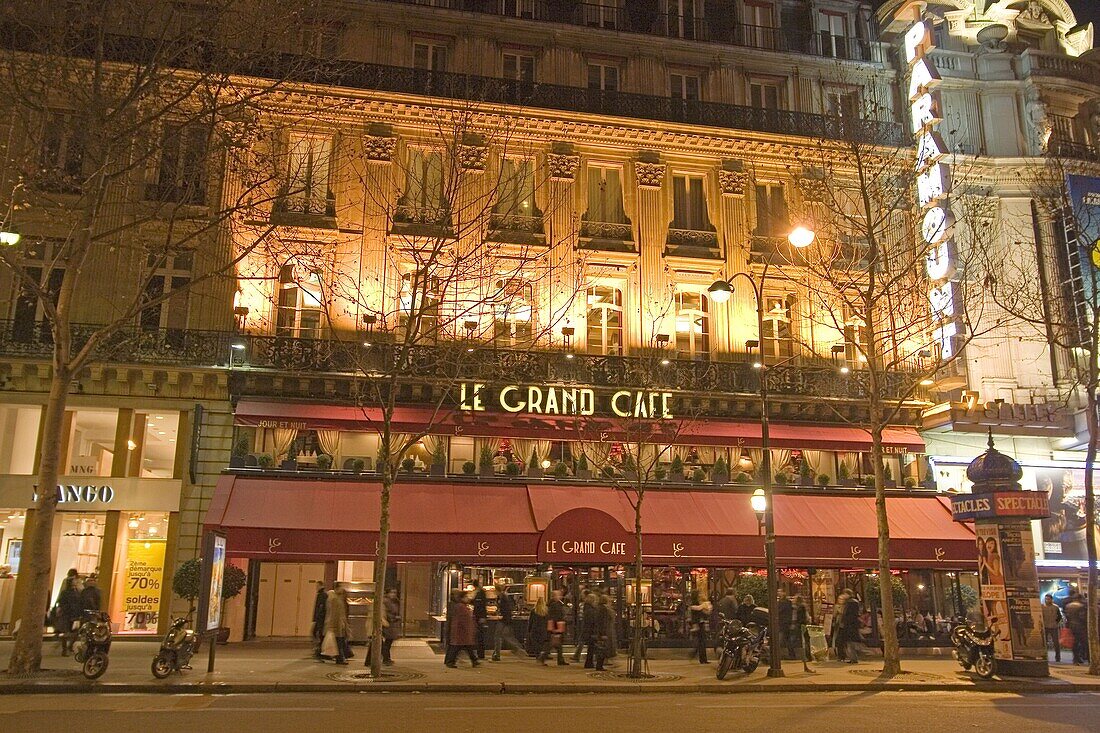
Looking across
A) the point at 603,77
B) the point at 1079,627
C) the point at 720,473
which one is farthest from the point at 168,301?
the point at 1079,627

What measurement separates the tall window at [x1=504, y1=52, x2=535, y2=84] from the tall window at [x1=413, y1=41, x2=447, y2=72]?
6.57 feet

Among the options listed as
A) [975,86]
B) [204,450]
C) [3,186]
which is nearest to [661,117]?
[975,86]

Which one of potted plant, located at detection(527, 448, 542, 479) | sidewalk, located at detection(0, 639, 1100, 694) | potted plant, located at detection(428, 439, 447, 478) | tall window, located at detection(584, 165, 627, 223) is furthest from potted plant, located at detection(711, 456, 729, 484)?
tall window, located at detection(584, 165, 627, 223)

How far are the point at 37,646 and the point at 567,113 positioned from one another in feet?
63.0

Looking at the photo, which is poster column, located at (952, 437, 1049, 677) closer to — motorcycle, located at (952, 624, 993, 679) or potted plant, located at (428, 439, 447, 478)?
motorcycle, located at (952, 624, 993, 679)

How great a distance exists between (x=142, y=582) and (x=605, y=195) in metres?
17.0

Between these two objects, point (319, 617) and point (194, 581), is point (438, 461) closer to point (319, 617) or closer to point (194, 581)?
point (319, 617)

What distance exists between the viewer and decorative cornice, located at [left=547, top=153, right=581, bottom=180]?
25.6 meters

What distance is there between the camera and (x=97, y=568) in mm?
21281

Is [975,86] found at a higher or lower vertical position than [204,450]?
higher

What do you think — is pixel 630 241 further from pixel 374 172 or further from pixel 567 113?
pixel 374 172

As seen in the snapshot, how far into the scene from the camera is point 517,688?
14.6 meters

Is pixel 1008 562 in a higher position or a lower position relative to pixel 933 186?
lower

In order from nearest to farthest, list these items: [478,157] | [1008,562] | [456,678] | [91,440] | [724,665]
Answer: [456,678] → [724,665] → [1008,562] → [91,440] → [478,157]
